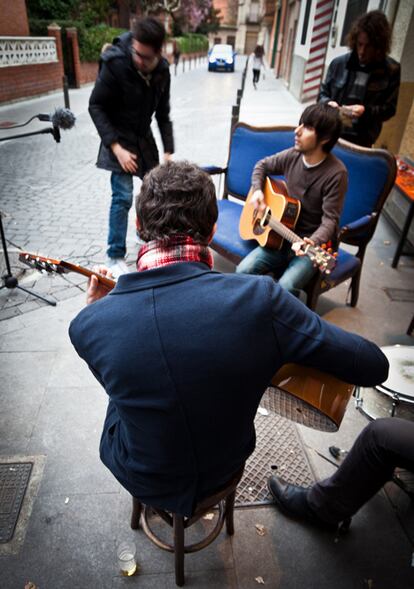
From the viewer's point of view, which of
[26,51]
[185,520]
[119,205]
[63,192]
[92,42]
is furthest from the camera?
[92,42]

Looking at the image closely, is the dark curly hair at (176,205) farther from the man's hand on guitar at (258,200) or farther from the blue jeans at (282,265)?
the man's hand on guitar at (258,200)

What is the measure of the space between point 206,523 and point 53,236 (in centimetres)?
355

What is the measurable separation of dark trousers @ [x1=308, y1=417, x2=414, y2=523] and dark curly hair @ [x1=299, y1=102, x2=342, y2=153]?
1.95 m

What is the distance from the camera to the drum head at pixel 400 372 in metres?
1.75

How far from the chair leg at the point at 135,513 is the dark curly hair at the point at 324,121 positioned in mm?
2444

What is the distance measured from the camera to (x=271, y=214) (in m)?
3.10

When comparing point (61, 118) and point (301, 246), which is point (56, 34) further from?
point (301, 246)

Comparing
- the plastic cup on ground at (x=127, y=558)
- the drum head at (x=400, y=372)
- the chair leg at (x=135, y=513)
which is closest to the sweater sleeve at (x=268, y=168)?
the drum head at (x=400, y=372)

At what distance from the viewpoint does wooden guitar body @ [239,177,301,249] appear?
300 centimetres

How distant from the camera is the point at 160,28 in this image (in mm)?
3064

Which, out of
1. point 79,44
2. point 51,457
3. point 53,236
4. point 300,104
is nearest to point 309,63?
point 300,104

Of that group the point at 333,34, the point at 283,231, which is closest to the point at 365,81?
the point at 283,231

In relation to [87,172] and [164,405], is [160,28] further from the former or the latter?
[87,172]

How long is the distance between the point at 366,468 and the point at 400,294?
267cm
